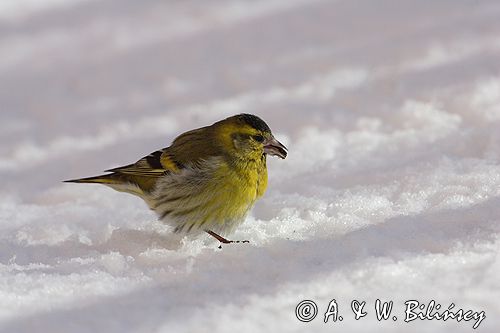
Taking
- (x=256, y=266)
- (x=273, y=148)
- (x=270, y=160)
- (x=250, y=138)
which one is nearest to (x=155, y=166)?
(x=250, y=138)

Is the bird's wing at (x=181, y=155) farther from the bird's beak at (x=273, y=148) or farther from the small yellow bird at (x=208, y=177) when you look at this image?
the bird's beak at (x=273, y=148)

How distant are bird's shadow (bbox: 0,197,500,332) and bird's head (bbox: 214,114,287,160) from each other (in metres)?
0.72

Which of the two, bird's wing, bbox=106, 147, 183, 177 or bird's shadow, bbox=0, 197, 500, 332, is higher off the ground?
bird's wing, bbox=106, 147, 183, 177

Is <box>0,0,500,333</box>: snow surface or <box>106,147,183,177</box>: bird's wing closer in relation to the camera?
<box>0,0,500,333</box>: snow surface

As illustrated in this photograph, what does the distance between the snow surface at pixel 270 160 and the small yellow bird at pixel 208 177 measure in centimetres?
18

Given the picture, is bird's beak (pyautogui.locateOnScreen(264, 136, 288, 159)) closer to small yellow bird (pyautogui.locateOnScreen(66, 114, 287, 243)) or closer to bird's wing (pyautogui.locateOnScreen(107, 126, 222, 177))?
small yellow bird (pyautogui.locateOnScreen(66, 114, 287, 243))

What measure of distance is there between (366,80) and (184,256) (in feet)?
11.7

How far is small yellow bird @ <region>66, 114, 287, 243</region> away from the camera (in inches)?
196

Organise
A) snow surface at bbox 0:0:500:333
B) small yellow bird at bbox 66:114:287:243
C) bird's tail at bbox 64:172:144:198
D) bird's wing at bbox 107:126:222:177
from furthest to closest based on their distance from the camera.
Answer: bird's tail at bbox 64:172:144:198, bird's wing at bbox 107:126:222:177, small yellow bird at bbox 66:114:287:243, snow surface at bbox 0:0:500:333

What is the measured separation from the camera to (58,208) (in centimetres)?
596

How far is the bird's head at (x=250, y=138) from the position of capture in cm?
519

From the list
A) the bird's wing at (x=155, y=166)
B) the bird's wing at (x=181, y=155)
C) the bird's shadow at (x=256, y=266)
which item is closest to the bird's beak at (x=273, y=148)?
the bird's wing at (x=181, y=155)

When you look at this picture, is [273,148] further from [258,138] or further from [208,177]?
[208,177]

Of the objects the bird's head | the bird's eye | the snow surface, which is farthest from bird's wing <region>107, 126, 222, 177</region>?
the snow surface
